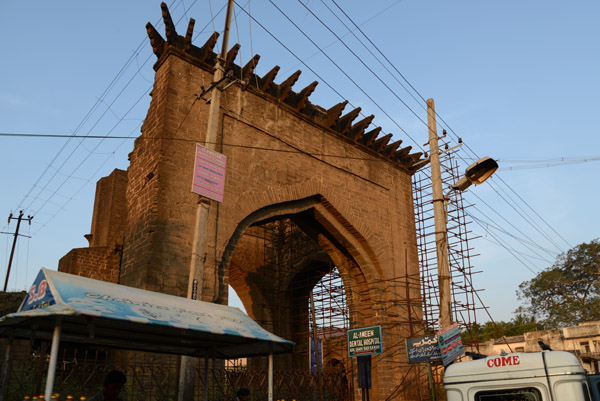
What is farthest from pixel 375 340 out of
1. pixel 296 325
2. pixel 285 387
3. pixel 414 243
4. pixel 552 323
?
pixel 552 323

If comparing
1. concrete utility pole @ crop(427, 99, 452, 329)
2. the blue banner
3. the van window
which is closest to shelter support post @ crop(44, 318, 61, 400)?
the blue banner

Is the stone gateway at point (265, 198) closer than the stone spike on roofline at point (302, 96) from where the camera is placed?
Yes

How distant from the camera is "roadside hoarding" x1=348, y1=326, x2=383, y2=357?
7941 millimetres

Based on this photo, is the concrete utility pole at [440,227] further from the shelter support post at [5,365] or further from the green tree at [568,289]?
the green tree at [568,289]

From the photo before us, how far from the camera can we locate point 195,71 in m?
11.5

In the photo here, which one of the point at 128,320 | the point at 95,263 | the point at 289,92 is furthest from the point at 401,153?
the point at 128,320

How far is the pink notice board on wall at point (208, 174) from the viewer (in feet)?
26.5

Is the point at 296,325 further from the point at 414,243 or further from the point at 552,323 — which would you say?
the point at 552,323

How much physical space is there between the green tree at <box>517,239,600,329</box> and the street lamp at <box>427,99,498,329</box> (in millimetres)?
29735

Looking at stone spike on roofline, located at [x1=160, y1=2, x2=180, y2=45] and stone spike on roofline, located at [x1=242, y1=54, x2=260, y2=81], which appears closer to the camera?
stone spike on roofline, located at [x1=160, y1=2, x2=180, y2=45]

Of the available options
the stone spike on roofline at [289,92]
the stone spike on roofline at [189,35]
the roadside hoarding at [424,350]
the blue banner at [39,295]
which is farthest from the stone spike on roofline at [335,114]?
the blue banner at [39,295]

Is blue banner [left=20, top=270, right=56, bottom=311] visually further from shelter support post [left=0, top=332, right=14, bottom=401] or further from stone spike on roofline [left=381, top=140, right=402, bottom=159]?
stone spike on roofline [left=381, top=140, right=402, bottom=159]

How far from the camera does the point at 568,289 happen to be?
3778cm

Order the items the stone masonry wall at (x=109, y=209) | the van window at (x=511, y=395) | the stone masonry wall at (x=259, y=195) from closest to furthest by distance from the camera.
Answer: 1. the van window at (x=511, y=395)
2. the stone masonry wall at (x=259, y=195)
3. the stone masonry wall at (x=109, y=209)
